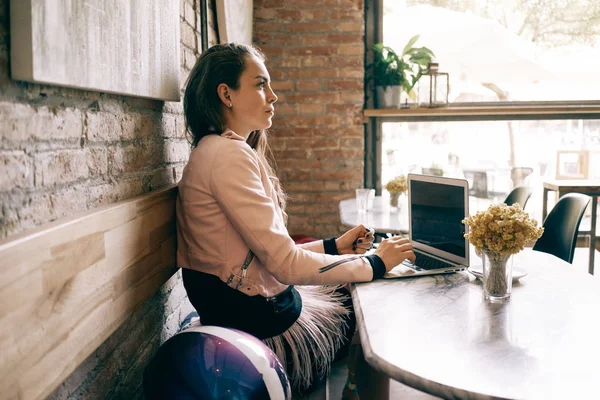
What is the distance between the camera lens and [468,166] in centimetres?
424

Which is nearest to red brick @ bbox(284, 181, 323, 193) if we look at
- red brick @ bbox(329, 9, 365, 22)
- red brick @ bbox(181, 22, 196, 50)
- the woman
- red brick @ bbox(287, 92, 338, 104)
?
red brick @ bbox(287, 92, 338, 104)

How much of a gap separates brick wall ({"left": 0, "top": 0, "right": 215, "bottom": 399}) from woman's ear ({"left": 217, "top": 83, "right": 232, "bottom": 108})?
0.68ft

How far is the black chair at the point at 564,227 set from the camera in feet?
7.75

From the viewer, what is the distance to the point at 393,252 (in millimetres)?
1632

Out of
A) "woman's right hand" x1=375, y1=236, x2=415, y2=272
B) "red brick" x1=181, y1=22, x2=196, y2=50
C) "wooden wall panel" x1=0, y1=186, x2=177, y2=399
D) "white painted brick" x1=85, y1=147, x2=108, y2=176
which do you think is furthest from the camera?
"red brick" x1=181, y1=22, x2=196, y2=50

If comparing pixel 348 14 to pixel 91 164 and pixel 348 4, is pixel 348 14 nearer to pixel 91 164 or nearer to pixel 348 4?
pixel 348 4

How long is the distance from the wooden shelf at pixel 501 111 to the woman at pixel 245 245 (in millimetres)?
2269

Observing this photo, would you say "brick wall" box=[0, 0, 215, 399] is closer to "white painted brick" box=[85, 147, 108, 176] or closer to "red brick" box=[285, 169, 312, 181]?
"white painted brick" box=[85, 147, 108, 176]

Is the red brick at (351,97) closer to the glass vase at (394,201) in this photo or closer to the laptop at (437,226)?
the glass vase at (394,201)

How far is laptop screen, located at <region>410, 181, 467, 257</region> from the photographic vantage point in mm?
1698

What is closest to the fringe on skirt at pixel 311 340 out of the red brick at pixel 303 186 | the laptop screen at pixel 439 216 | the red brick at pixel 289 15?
the laptop screen at pixel 439 216

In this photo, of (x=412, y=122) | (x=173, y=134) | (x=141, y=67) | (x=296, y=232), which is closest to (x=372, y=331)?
(x=141, y=67)

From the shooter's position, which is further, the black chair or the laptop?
the black chair

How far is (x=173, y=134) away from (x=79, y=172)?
0.79 m
